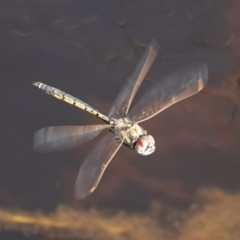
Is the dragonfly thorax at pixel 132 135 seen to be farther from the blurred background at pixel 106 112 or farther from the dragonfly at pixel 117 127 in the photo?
the blurred background at pixel 106 112

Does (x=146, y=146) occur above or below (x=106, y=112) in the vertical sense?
below

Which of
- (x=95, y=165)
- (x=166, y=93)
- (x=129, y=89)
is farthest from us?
(x=129, y=89)

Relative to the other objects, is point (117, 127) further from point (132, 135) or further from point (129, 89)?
point (129, 89)

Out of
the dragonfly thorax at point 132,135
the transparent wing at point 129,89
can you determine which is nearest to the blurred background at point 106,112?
the transparent wing at point 129,89

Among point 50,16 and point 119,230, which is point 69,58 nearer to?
point 50,16

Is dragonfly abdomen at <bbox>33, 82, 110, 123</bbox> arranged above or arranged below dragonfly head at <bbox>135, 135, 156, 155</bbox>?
above

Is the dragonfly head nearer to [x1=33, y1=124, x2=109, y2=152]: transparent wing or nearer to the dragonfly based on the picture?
the dragonfly

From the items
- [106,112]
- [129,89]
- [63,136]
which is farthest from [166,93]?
[63,136]

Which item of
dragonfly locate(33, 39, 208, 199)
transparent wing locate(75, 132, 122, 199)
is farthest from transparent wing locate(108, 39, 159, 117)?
transparent wing locate(75, 132, 122, 199)
